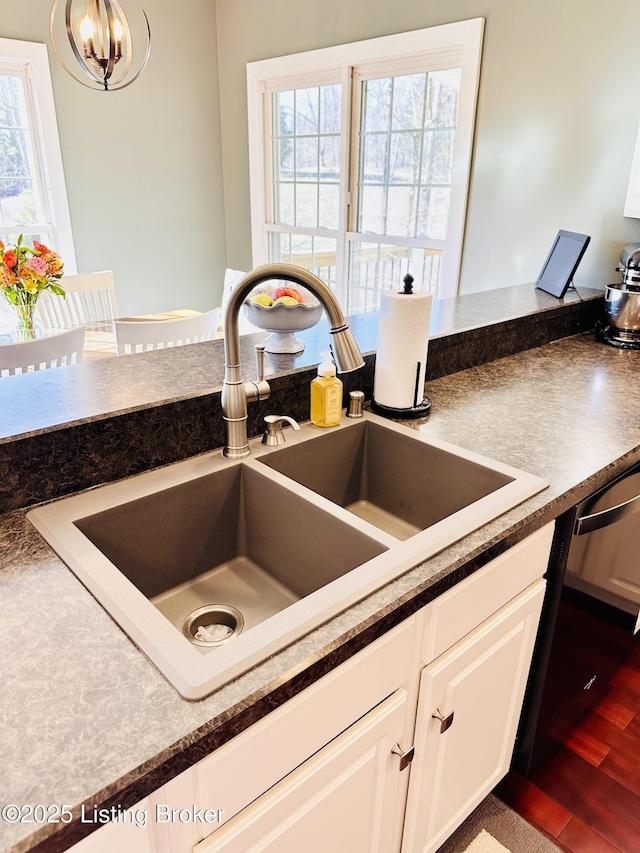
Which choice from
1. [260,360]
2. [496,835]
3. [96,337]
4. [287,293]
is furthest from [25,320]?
[496,835]

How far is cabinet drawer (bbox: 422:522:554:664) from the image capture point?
941 mm

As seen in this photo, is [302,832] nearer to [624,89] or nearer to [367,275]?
[624,89]

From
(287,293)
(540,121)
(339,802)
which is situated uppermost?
(540,121)

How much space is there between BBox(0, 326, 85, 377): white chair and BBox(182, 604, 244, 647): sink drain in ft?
3.95

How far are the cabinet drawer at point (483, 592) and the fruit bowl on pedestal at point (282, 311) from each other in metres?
0.69

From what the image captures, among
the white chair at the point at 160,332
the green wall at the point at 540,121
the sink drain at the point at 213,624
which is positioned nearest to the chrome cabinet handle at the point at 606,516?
the sink drain at the point at 213,624

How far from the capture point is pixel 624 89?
2.20 m

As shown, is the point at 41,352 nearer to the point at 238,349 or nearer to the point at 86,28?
the point at 86,28

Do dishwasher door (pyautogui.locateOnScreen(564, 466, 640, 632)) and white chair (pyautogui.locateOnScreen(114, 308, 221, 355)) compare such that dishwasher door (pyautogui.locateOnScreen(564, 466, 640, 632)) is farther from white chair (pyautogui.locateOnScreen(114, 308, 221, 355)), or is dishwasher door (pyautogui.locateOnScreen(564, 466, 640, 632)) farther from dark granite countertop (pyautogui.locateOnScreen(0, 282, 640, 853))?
white chair (pyautogui.locateOnScreen(114, 308, 221, 355))

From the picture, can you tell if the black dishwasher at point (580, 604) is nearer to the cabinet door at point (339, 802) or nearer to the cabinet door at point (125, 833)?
the cabinet door at point (339, 802)

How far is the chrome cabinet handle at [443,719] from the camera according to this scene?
3.34 ft

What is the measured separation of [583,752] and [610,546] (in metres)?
0.64

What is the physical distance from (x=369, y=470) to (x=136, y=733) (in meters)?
0.90

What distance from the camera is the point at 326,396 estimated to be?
A: 1300 millimetres
